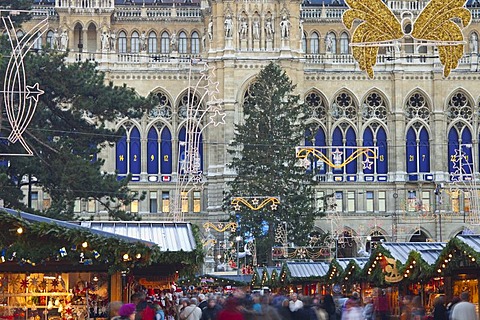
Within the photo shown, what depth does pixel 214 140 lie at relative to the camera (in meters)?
84.2

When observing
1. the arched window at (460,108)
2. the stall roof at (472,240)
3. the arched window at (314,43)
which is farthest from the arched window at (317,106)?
the stall roof at (472,240)

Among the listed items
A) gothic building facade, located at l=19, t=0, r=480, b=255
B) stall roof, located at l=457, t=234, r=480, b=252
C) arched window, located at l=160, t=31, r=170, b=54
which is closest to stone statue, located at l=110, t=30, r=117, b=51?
gothic building facade, located at l=19, t=0, r=480, b=255

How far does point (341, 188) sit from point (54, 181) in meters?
38.9

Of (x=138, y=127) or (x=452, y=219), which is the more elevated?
(x=138, y=127)

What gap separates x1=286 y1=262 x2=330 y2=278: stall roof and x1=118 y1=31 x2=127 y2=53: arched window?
41.0 meters

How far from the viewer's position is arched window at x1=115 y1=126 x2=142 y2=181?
283 ft

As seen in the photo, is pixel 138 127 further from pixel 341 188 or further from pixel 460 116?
pixel 460 116

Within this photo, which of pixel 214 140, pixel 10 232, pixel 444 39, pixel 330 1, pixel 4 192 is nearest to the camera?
pixel 10 232

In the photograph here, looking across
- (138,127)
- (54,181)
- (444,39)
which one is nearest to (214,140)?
(138,127)

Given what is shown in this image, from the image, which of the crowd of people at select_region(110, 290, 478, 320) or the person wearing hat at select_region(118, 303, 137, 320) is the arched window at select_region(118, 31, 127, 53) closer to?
the crowd of people at select_region(110, 290, 478, 320)

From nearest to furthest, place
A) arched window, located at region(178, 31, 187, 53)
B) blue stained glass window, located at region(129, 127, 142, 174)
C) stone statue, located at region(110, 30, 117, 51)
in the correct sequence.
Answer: blue stained glass window, located at region(129, 127, 142, 174) < stone statue, located at region(110, 30, 117, 51) < arched window, located at region(178, 31, 187, 53)

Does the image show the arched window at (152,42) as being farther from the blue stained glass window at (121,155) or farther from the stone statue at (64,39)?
the blue stained glass window at (121,155)

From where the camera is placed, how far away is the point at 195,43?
299 ft

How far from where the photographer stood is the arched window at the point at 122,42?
296ft
